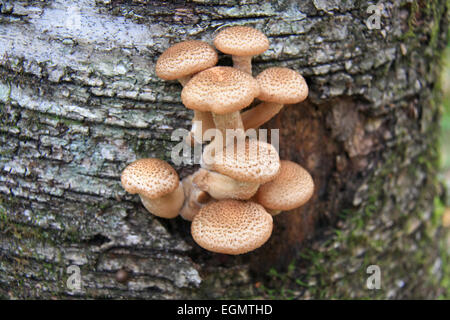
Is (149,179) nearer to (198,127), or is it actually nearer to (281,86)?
(198,127)

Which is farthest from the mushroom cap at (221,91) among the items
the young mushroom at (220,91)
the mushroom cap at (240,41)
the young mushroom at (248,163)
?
the young mushroom at (248,163)

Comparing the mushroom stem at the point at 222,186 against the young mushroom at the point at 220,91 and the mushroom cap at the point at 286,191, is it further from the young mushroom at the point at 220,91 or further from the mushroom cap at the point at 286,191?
the young mushroom at the point at 220,91

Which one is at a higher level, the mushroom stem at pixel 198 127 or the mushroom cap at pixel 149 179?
the mushroom stem at pixel 198 127

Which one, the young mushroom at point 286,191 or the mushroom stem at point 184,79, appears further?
the young mushroom at point 286,191

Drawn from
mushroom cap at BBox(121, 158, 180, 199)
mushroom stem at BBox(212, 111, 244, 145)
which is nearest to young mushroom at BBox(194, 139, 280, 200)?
mushroom stem at BBox(212, 111, 244, 145)

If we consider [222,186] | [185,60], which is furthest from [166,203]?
[185,60]

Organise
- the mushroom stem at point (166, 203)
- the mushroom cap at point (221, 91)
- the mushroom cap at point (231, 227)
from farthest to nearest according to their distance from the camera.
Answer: the mushroom stem at point (166, 203) < the mushroom cap at point (231, 227) < the mushroom cap at point (221, 91)

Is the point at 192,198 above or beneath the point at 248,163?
beneath
